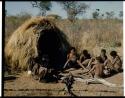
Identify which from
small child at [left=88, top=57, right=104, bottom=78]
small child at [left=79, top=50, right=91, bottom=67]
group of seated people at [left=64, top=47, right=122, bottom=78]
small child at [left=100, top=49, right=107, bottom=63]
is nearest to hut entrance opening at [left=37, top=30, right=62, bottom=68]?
group of seated people at [left=64, top=47, right=122, bottom=78]

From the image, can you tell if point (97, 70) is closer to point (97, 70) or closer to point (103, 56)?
point (97, 70)

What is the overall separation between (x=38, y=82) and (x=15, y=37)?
1.32 metres

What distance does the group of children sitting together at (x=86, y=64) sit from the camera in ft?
38.6

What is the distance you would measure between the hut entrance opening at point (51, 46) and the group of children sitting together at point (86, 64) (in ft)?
0.44

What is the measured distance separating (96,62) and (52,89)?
1346mm

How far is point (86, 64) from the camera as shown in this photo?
1185 centimetres

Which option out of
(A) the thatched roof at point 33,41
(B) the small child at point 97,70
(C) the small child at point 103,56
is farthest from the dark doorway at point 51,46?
(C) the small child at point 103,56

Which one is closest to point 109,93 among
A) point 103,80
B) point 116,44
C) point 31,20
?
point 103,80

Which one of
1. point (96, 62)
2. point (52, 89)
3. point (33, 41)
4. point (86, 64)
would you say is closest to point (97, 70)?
point (96, 62)

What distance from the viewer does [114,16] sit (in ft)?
38.5

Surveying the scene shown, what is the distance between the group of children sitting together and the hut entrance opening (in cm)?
13

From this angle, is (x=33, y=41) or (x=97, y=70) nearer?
(x=97, y=70)

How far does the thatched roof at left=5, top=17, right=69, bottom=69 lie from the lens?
11.9 m

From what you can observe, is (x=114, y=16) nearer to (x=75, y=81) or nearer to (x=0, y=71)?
(x=75, y=81)
